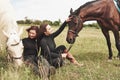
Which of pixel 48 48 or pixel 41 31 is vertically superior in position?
pixel 41 31

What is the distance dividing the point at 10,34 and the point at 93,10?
10.2 feet

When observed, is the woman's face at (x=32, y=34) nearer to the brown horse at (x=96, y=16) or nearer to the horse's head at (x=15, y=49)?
the horse's head at (x=15, y=49)

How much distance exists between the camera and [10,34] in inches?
301

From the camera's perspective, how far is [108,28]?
10500 millimetres

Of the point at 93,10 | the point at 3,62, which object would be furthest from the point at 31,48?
the point at 93,10

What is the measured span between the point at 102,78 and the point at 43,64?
1325 mm

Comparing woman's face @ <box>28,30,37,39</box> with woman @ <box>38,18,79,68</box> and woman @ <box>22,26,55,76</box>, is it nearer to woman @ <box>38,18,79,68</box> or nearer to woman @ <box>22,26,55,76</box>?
woman @ <box>22,26,55,76</box>

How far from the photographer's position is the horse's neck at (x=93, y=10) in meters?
9.87

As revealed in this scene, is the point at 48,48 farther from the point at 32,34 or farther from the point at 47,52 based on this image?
the point at 32,34

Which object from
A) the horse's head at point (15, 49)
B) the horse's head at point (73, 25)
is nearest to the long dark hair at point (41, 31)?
the horse's head at point (15, 49)

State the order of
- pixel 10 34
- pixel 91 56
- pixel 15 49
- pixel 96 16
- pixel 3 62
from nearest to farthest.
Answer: pixel 15 49
pixel 10 34
pixel 3 62
pixel 96 16
pixel 91 56

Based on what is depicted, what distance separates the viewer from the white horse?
7.43m

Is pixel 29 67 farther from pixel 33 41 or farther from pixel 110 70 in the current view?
pixel 110 70

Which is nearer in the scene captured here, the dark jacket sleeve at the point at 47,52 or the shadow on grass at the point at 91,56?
the dark jacket sleeve at the point at 47,52
